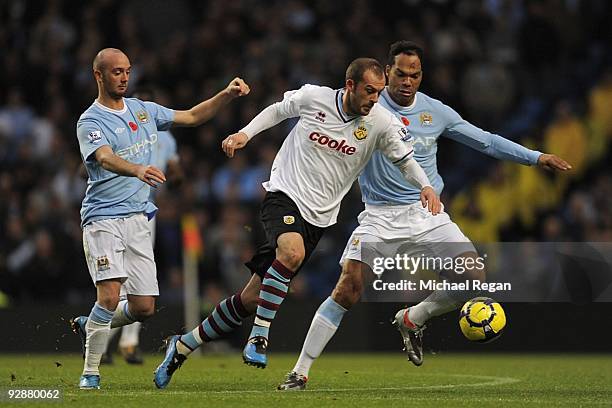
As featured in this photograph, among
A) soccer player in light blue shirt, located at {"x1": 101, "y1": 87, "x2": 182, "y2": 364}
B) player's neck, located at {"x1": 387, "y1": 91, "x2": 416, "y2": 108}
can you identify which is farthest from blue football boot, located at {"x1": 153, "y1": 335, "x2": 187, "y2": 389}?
soccer player in light blue shirt, located at {"x1": 101, "y1": 87, "x2": 182, "y2": 364}

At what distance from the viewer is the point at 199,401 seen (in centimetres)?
871

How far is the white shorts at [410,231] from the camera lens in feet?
35.1

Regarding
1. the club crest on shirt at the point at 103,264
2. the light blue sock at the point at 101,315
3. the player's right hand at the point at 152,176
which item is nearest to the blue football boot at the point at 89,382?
the light blue sock at the point at 101,315

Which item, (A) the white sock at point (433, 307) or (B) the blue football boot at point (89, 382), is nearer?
(B) the blue football boot at point (89, 382)

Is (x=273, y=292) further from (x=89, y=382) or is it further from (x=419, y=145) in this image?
(x=419, y=145)

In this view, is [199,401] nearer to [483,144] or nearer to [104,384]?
[104,384]

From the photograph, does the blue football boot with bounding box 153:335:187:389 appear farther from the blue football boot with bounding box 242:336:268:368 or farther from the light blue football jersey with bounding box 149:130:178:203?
the light blue football jersey with bounding box 149:130:178:203

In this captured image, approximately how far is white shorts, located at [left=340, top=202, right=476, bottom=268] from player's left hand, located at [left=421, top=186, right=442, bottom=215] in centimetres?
122

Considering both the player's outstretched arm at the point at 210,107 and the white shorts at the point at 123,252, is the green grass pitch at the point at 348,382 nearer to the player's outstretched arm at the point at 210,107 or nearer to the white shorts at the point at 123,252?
the white shorts at the point at 123,252

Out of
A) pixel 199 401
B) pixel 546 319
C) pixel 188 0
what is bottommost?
pixel 199 401

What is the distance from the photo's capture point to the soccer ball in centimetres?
1003

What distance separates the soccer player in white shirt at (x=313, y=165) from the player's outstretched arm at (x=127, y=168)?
856 mm

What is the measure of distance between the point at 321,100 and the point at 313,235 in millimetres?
984

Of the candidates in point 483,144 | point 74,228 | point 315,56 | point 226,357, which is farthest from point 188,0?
point 483,144
